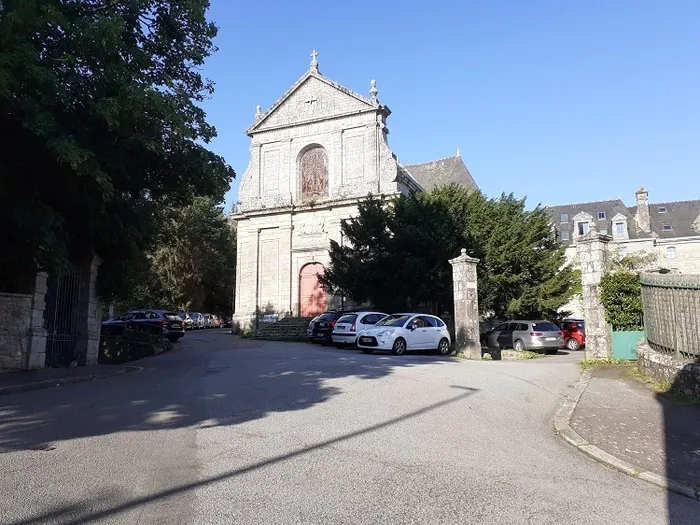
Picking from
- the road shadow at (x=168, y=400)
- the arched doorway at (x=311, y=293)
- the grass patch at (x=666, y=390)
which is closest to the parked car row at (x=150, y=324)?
the arched doorway at (x=311, y=293)

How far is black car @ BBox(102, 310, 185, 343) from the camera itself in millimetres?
25328

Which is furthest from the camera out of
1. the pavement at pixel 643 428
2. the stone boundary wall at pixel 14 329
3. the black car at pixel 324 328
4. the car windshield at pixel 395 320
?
the black car at pixel 324 328

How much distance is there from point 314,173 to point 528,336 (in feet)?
63.5

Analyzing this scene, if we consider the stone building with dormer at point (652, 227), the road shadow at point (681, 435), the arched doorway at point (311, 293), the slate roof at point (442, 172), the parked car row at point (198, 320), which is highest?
the slate roof at point (442, 172)

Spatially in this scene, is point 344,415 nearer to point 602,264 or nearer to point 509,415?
point 509,415

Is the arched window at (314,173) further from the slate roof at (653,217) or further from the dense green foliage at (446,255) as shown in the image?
the slate roof at (653,217)

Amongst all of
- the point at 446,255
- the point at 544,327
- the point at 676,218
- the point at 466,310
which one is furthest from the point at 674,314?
the point at 676,218

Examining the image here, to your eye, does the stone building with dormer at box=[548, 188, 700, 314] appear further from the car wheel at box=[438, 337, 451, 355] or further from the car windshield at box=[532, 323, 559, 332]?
the car wheel at box=[438, 337, 451, 355]

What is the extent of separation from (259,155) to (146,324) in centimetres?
1586

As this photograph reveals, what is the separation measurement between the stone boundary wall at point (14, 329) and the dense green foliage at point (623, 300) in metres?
14.3

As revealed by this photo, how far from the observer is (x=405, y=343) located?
63.3ft

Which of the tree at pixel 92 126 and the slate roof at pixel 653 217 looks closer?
the tree at pixel 92 126

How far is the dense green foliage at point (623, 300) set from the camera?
14.2m

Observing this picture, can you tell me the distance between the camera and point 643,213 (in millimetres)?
51781
